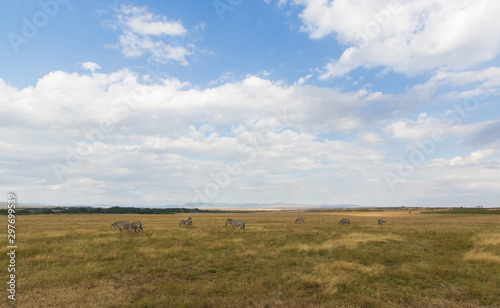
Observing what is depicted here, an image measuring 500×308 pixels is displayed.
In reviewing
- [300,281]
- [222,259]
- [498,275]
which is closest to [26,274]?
[222,259]

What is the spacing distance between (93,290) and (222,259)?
6.37 metres

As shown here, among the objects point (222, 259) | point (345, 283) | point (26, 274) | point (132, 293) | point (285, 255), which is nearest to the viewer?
point (132, 293)

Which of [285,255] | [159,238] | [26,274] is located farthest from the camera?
[159,238]

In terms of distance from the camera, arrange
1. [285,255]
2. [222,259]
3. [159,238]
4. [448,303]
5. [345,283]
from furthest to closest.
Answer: [159,238] → [285,255] → [222,259] → [345,283] → [448,303]

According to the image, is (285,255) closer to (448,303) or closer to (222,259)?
(222,259)

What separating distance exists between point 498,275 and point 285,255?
9903mm

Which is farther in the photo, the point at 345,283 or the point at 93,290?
the point at 345,283

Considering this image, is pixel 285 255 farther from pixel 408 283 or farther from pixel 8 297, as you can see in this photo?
pixel 8 297

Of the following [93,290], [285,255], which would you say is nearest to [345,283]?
[285,255]

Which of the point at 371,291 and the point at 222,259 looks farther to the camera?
the point at 222,259

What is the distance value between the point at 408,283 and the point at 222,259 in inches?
350

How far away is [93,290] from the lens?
971 centimetres

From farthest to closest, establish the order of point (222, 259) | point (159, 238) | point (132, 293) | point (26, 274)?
point (159, 238) → point (222, 259) → point (26, 274) → point (132, 293)

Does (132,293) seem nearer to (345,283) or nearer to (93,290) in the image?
(93,290)
